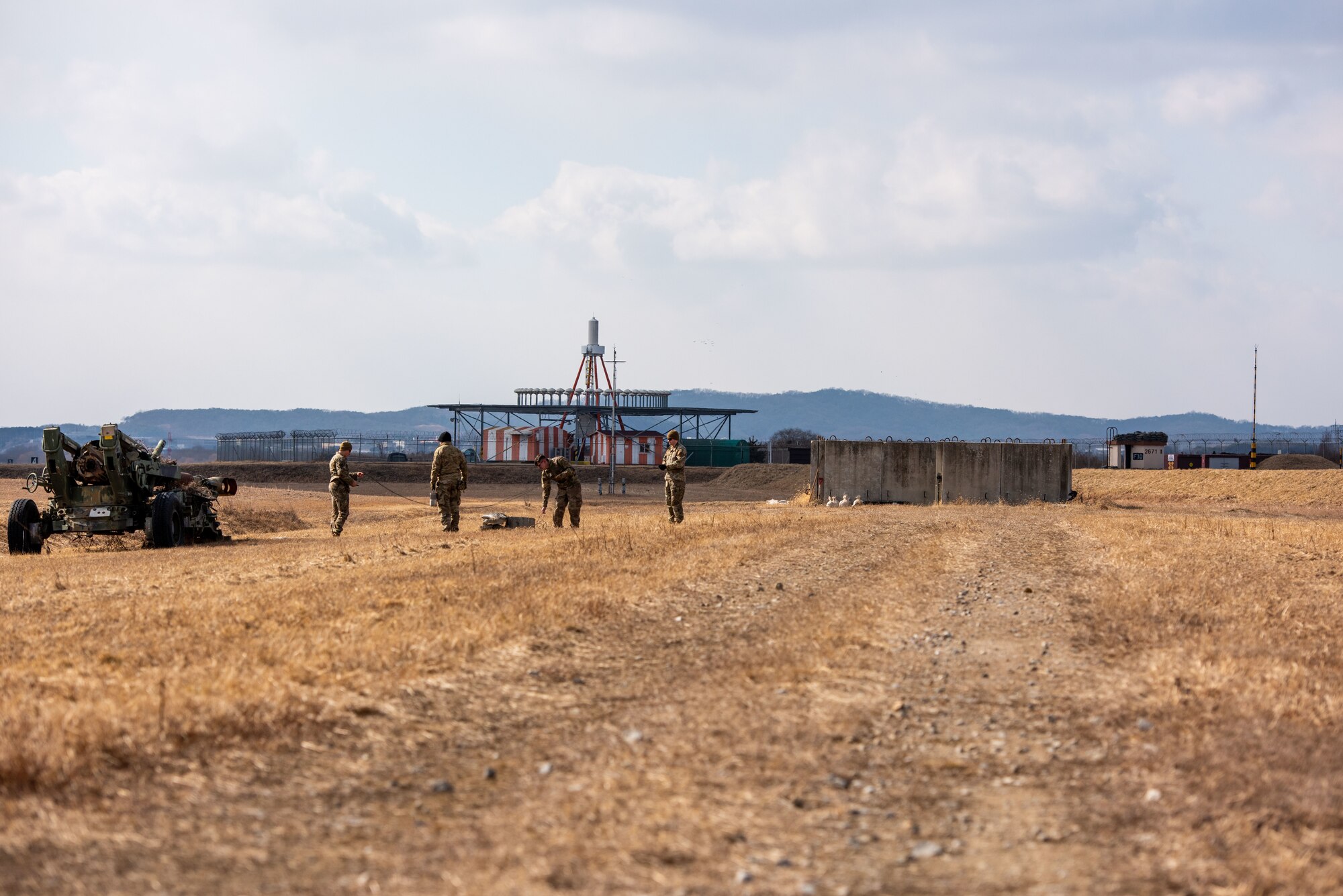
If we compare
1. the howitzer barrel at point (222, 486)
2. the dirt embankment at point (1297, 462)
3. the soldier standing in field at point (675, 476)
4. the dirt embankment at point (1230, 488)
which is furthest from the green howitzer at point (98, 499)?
the dirt embankment at point (1297, 462)

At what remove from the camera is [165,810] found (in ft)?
18.3

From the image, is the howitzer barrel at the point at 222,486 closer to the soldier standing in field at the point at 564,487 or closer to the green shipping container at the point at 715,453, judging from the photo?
the soldier standing in field at the point at 564,487

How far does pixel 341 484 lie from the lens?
2536 cm

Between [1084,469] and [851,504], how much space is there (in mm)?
30955

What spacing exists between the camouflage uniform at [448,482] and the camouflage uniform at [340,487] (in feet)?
7.04

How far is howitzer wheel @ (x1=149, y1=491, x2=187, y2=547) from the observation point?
925 inches

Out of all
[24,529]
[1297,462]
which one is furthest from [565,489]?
[1297,462]

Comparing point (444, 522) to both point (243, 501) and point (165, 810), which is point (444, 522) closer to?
point (165, 810)

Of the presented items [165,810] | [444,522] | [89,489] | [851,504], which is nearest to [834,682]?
[165,810]

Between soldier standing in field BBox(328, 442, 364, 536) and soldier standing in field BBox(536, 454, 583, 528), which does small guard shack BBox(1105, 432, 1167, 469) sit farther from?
soldier standing in field BBox(328, 442, 364, 536)

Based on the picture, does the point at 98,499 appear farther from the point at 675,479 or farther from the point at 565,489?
the point at 675,479

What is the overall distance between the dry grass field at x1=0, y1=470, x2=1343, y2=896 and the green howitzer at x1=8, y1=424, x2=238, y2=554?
377 inches

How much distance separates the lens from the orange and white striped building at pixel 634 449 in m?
92.2

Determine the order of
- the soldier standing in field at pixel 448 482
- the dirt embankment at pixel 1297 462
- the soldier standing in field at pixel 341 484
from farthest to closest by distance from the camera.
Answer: the dirt embankment at pixel 1297 462
the soldier standing in field at pixel 341 484
the soldier standing in field at pixel 448 482
